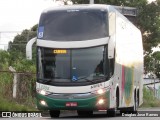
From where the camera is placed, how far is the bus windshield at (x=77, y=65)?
20.1 meters

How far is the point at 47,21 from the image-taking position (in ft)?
68.2

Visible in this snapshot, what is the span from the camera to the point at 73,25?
2061 cm

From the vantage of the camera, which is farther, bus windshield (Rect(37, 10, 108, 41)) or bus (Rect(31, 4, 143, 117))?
bus windshield (Rect(37, 10, 108, 41))

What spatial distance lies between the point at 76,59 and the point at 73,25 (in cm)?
130

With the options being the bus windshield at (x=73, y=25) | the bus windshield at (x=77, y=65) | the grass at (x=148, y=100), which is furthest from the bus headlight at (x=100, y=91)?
the grass at (x=148, y=100)

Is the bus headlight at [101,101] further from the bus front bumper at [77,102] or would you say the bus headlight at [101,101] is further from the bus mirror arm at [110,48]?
the bus mirror arm at [110,48]

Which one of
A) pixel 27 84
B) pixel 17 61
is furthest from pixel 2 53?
pixel 27 84

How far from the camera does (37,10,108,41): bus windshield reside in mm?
20344

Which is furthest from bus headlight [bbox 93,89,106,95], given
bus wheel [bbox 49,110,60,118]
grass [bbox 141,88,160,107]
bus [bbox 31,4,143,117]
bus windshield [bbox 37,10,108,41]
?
grass [bbox 141,88,160,107]

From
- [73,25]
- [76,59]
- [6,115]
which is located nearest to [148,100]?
[6,115]

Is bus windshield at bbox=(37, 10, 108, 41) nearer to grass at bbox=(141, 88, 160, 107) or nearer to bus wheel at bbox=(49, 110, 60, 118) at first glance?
bus wheel at bbox=(49, 110, 60, 118)

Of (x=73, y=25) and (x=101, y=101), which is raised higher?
(x=73, y=25)

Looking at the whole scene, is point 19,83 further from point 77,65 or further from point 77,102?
point 77,102

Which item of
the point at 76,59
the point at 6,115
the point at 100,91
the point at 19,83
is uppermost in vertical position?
the point at 76,59
